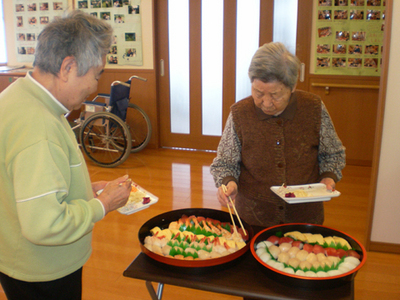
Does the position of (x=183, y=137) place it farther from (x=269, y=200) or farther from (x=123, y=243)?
(x=269, y=200)

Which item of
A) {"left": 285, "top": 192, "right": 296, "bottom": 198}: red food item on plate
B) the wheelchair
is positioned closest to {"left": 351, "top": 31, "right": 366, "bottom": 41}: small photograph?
the wheelchair

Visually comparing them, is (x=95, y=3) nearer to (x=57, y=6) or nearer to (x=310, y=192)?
(x=57, y=6)

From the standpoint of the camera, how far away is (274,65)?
132 centimetres

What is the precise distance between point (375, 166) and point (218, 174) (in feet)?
4.37

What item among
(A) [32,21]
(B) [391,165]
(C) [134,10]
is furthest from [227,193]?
(A) [32,21]

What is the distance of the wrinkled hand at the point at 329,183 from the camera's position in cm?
144

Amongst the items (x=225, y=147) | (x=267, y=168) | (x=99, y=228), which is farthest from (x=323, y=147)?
(x=99, y=228)

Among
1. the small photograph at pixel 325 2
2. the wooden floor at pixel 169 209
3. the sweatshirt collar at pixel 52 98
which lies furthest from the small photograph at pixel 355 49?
the sweatshirt collar at pixel 52 98

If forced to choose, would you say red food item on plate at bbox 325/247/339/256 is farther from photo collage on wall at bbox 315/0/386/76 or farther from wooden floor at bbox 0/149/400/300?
photo collage on wall at bbox 315/0/386/76

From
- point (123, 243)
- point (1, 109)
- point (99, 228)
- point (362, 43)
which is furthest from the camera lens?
point (362, 43)

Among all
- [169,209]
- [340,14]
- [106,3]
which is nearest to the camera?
[169,209]

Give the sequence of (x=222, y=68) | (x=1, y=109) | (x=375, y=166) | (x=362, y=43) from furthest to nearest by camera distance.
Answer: (x=222, y=68) → (x=362, y=43) → (x=375, y=166) → (x=1, y=109)

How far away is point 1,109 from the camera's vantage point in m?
0.94

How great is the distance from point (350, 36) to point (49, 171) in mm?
3910
